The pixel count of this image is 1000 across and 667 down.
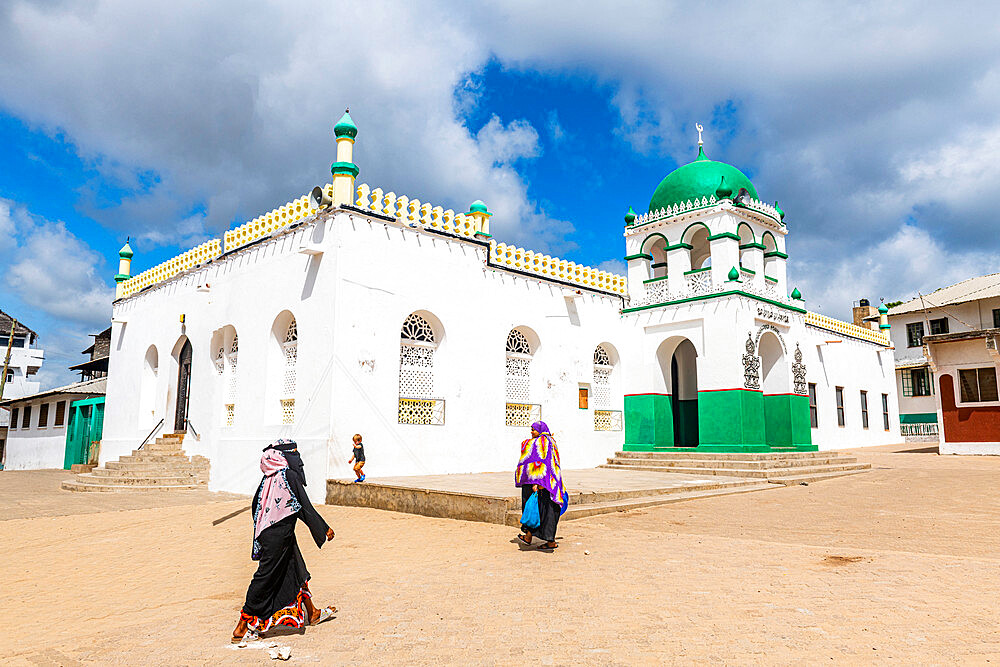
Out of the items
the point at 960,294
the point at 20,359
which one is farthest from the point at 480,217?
the point at 20,359

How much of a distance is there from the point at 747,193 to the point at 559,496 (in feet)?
37.3

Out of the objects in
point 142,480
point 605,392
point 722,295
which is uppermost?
point 722,295

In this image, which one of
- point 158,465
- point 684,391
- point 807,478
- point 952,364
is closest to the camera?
point 807,478

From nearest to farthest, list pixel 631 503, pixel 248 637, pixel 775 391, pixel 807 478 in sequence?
pixel 248 637
pixel 631 503
pixel 807 478
pixel 775 391

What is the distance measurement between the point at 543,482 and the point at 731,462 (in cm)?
779

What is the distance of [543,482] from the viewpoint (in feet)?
21.0

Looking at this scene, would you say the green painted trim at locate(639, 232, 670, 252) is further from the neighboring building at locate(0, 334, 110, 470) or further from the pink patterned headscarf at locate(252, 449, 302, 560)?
the neighboring building at locate(0, 334, 110, 470)

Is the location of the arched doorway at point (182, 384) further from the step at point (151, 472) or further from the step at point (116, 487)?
the step at point (116, 487)

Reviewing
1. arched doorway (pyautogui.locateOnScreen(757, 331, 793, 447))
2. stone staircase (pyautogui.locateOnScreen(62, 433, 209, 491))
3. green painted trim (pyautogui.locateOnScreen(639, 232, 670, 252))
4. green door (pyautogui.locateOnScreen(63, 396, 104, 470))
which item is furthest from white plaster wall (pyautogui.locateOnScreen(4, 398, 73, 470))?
arched doorway (pyautogui.locateOnScreen(757, 331, 793, 447))

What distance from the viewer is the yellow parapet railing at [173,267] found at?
14.0 meters

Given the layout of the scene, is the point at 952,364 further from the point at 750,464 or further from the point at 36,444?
the point at 36,444

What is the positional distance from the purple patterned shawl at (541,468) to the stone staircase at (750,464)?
6.73m

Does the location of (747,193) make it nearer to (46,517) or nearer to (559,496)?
(559,496)

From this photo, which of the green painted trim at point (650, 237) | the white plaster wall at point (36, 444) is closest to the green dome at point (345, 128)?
the green painted trim at point (650, 237)
